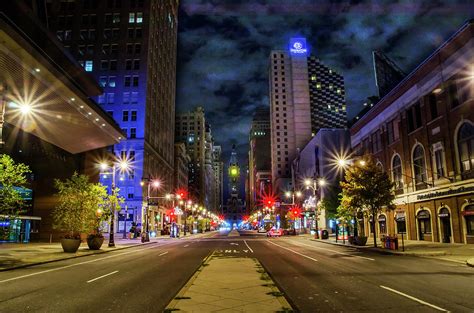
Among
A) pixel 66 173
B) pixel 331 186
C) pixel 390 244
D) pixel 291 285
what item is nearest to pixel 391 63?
pixel 331 186

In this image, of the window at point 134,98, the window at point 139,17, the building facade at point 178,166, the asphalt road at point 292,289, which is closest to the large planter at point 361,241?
the asphalt road at point 292,289

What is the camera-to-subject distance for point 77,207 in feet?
93.3

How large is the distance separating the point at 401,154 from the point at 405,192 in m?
4.52

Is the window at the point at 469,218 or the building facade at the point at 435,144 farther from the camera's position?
the building facade at the point at 435,144

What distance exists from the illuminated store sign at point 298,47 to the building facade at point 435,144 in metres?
137

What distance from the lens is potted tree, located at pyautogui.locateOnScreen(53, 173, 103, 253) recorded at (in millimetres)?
28109

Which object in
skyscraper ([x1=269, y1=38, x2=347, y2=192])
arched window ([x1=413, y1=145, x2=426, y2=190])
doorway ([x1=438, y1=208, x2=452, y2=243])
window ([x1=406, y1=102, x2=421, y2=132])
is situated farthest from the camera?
skyscraper ([x1=269, y1=38, x2=347, y2=192])

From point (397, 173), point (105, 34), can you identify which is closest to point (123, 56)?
point (105, 34)

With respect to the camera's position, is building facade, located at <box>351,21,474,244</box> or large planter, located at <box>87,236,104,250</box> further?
building facade, located at <box>351,21,474,244</box>

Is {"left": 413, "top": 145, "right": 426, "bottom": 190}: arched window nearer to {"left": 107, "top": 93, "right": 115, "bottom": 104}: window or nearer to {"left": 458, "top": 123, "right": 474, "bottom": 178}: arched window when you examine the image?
{"left": 458, "top": 123, "right": 474, "bottom": 178}: arched window

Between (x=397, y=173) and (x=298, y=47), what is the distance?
476 feet

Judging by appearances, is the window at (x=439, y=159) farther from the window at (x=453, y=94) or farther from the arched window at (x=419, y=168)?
the window at (x=453, y=94)

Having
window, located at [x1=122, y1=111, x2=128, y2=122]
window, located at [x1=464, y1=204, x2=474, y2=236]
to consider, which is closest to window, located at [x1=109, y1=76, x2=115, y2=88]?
window, located at [x1=122, y1=111, x2=128, y2=122]

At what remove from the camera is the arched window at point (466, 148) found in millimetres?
32500
